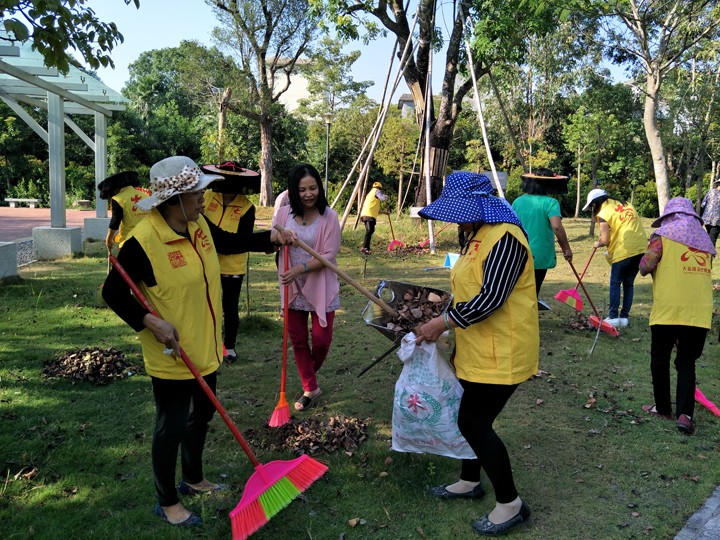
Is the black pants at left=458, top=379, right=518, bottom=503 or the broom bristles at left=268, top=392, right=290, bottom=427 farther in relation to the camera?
the broom bristles at left=268, top=392, right=290, bottom=427

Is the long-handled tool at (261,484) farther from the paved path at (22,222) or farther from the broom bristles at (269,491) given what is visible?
the paved path at (22,222)

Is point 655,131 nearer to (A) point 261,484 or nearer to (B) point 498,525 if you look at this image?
(B) point 498,525

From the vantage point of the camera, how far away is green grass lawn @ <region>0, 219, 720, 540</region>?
9.75ft

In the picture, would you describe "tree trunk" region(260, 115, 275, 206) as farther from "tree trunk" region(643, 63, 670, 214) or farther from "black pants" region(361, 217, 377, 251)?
"tree trunk" region(643, 63, 670, 214)

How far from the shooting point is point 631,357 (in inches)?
227

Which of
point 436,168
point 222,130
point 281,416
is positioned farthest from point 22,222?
point 281,416

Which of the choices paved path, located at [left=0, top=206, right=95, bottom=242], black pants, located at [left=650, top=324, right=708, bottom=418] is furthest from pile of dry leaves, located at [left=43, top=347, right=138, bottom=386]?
paved path, located at [left=0, top=206, right=95, bottom=242]

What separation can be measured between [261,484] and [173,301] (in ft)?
3.50

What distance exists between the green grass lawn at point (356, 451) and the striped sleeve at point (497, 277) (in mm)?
1196

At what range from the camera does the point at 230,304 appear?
16.9 ft

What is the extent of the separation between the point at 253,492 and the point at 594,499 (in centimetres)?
193

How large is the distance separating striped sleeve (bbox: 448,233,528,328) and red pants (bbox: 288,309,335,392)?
5.85 feet

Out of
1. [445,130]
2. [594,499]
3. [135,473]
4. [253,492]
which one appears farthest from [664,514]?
[445,130]

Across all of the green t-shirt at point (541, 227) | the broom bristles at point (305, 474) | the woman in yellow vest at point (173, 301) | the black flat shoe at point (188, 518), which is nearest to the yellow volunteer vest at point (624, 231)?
the green t-shirt at point (541, 227)
